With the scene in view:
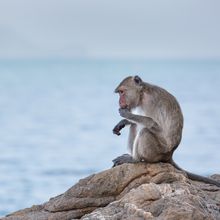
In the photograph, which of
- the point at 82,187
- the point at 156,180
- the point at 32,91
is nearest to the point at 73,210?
the point at 82,187

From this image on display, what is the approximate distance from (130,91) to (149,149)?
2.69 ft

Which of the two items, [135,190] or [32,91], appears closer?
[135,190]

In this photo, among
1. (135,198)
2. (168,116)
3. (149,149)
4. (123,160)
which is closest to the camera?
(135,198)

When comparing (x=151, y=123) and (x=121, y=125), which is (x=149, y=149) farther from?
(x=121, y=125)

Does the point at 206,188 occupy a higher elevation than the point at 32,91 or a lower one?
lower

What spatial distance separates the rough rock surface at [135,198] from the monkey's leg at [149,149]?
0.19 m

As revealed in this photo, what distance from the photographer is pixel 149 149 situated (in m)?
9.05

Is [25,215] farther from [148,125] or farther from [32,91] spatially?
[32,91]

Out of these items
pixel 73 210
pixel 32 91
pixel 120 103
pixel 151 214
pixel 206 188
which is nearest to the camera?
pixel 151 214

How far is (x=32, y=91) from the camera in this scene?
381 ft

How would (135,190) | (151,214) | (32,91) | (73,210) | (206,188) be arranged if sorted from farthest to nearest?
(32,91)
(206,188)
(73,210)
(135,190)
(151,214)

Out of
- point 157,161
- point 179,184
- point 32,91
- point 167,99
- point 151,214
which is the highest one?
point 32,91

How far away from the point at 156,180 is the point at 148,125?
2.76ft

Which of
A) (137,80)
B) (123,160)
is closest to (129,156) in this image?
(123,160)
